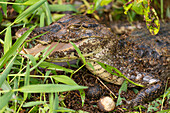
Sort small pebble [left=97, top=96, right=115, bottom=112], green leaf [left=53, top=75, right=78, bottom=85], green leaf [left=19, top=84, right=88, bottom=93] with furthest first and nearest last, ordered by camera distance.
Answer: small pebble [left=97, top=96, right=115, bottom=112]
green leaf [left=53, top=75, right=78, bottom=85]
green leaf [left=19, top=84, right=88, bottom=93]

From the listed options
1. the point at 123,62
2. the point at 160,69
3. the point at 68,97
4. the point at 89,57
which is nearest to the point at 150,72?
the point at 160,69

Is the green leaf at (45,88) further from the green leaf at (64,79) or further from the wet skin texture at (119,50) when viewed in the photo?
the wet skin texture at (119,50)

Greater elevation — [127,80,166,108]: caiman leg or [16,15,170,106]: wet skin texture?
[16,15,170,106]: wet skin texture

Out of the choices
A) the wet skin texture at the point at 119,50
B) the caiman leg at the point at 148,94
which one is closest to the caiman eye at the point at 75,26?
the wet skin texture at the point at 119,50

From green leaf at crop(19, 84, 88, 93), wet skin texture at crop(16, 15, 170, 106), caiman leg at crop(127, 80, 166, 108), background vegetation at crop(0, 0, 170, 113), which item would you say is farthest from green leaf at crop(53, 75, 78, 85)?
caiman leg at crop(127, 80, 166, 108)

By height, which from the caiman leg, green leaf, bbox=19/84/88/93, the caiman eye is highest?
the caiman eye

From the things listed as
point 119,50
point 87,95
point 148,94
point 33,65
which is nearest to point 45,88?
point 33,65

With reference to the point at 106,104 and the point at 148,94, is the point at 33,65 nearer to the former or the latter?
the point at 106,104

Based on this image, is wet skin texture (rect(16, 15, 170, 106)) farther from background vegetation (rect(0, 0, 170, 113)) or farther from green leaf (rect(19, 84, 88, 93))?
green leaf (rect(19, 84, 88, 93))
